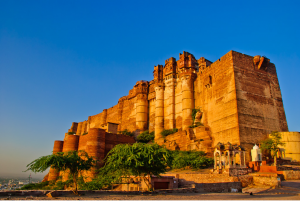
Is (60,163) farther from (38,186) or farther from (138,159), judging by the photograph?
(38,186)

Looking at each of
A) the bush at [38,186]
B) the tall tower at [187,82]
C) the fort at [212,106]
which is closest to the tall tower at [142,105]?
the fort at [212,106]

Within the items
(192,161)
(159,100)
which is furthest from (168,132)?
(192,161)

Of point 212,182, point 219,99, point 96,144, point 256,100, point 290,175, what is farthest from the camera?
point 219,99

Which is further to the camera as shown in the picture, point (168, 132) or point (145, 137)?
point (145, 137)

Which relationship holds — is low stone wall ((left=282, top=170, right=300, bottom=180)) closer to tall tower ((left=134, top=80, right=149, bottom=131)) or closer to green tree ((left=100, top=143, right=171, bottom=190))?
green tree ((left=100, top=143, right=171, bottom=190))

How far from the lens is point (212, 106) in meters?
27.2

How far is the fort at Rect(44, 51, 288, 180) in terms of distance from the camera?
77.6 ft

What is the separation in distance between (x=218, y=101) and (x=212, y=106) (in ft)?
3.79

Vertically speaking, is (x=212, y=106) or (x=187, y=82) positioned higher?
(x=187, y=82)

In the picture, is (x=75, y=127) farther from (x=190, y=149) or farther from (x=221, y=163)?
(x=221, y=163)

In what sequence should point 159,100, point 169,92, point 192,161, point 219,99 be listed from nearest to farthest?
point 192,161 < point 219,99 < point 169,92 < point 159,100

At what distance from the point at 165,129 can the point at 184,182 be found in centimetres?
1669

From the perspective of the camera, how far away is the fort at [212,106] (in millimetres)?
23656

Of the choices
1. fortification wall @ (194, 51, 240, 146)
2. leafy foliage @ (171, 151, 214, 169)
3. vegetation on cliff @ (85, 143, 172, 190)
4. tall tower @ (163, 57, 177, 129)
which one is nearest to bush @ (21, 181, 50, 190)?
leafy foliage @ (171, 151, 214, 169)
